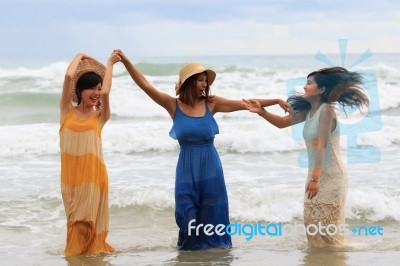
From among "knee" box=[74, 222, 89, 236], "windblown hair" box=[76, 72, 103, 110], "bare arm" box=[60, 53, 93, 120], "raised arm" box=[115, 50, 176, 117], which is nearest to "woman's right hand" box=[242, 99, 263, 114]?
"raised arm" box=[115, 50, 176, 117]

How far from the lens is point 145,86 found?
19.4 ft

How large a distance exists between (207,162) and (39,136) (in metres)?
10.1

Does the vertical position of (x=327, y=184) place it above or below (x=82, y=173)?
below

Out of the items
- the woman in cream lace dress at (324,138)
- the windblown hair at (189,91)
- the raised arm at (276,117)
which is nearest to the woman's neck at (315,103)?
the woman in cream lace dress at (324,138)

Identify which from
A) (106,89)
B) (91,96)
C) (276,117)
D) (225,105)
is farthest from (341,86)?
(91,96)

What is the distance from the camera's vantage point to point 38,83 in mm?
27219

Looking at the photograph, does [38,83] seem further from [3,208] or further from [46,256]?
[46,256]

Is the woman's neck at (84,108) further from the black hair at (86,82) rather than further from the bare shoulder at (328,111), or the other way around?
the bare shoulder at (328,111)

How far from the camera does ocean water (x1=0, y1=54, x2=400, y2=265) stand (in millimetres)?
6273

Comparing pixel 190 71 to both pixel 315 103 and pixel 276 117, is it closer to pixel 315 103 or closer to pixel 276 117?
pixel 276 117

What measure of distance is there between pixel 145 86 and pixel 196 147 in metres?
0.62

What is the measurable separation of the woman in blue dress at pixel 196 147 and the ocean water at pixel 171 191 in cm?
31

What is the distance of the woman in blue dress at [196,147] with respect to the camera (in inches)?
234

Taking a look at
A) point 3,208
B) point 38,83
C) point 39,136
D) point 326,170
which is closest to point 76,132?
point 326,170
